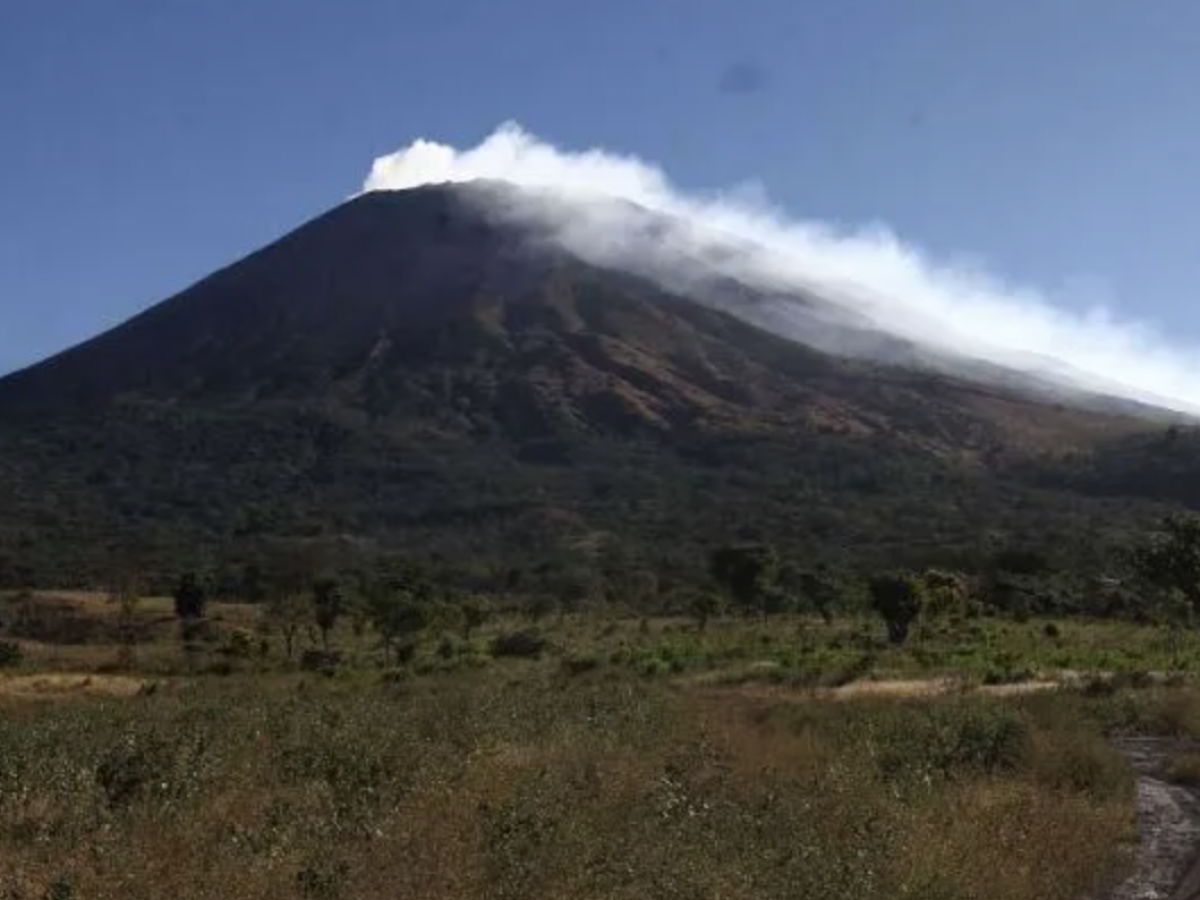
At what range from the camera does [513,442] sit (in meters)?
147

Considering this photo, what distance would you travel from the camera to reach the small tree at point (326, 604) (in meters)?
49.0

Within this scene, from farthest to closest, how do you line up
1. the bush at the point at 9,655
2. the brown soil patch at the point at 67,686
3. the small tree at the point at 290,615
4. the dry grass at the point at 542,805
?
the small tree at the point at 290,615, the bush at the point at 9,655, the brown soil patch at the point at 67,686, the dry grass at the point at 542,805

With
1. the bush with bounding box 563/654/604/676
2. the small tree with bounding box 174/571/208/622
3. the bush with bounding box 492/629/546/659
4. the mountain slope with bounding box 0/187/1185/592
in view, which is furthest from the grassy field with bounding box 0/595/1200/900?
the mountain slope with bounding box 0/187/1185/592

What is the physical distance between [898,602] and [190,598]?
98.7 ft

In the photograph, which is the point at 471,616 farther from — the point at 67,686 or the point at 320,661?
the point at 67,686

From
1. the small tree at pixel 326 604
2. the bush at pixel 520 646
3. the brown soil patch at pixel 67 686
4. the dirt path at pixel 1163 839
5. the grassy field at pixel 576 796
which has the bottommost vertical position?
the bush at pixel 520 646

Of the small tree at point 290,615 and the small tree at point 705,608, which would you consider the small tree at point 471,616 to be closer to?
the small tree at point 290,615

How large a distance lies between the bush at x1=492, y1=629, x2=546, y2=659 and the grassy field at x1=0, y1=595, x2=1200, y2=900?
1906 cm

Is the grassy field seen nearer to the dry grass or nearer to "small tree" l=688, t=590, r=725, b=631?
the dry grass

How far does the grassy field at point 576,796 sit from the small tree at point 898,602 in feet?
59.6

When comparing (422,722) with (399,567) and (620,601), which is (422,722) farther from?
(620,601)

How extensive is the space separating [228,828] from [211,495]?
11536cm

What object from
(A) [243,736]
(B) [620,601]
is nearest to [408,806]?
(A) [243,736]

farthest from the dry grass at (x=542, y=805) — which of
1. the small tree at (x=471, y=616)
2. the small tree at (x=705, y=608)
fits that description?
the small tree at (x=471, y=616)
